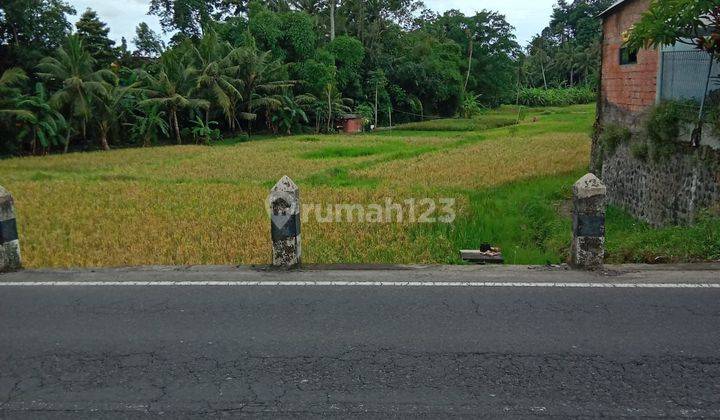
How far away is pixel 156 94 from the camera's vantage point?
107ft

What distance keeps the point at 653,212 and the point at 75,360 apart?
1009 centimetres

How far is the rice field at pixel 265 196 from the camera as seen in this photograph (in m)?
8.90

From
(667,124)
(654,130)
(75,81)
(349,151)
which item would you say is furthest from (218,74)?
(667,124)

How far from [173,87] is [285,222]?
28369mm

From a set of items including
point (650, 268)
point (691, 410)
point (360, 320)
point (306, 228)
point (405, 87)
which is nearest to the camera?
point (691, 410)

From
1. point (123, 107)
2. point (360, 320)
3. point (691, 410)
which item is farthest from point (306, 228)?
point (123, 107)

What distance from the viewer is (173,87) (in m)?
32.6

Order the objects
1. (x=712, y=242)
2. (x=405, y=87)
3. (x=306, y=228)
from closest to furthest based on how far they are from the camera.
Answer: (x=712, y=242) < (x=306, y=228) < (x=405, y=87)

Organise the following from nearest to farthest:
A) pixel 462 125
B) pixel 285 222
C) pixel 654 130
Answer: pixel 285 222
pixel 654 130
pixel 462 125

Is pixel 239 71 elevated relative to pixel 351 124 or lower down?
elevated

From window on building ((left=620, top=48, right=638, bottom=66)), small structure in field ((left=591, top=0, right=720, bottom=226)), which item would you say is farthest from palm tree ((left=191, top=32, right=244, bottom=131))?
window on building ((left=620, top=48, right=638, bottom=66))

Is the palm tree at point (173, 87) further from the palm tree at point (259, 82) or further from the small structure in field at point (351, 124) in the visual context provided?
the small structure in field at point (351, 124)

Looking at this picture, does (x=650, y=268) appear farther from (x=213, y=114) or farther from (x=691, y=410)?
(x=213, y=114)

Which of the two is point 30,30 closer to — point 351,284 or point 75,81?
point 75,81
